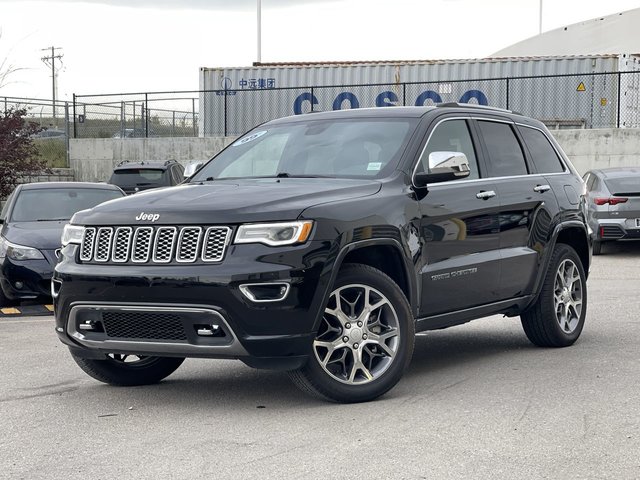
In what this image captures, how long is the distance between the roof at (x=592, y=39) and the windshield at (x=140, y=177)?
2061 inches

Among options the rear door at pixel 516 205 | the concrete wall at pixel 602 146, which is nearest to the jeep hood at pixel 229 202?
the rear door at pixel 516 205

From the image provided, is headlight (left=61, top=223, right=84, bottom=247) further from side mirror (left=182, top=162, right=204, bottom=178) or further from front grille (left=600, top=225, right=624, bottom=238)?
front grille (left=600, top=225, right=624, bottom=238)

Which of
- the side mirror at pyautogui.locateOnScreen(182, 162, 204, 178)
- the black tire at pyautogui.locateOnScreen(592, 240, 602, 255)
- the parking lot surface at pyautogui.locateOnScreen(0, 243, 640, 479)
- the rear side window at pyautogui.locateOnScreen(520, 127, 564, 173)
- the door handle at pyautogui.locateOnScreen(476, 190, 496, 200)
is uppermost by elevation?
the rear side window at pyautogui.locateOnScreen(520, 127, 564, 173)

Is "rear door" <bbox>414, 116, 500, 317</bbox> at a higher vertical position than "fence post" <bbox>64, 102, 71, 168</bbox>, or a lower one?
lower

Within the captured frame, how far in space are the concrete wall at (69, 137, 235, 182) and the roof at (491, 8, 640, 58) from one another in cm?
4081

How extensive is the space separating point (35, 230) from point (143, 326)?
6715 millimetres

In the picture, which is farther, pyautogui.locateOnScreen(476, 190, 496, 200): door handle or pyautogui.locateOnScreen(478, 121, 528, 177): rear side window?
pyautogui.locateOnScreen(478, 121, 528, 177): rear side window

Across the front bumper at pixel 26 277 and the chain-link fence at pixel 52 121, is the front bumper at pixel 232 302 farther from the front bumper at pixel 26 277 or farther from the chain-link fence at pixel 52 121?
the chain-link fence at pixel 52 121

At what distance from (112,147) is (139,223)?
29.6m

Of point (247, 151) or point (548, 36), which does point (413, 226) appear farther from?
point (548, 36)

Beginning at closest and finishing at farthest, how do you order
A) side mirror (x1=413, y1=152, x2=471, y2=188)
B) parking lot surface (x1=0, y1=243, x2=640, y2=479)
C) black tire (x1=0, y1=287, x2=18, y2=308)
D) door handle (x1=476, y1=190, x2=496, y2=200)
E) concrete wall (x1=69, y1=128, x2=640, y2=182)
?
parking lot surface (x1=0, y1=243, x2=640, y2=479), side mirror (x1=413, y1=152, x2=471, y2=188), door handle (x1=476, y1=190, x2=496, y2=200), black tire (x1=0, y1=287, x2=18, y2=308), concrete wall (x1=69, y1=128, x2=640, y2=182)

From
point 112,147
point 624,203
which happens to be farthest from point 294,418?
point 112,147

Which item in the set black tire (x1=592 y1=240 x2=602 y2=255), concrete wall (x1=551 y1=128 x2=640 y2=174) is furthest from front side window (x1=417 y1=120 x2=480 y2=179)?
concrete wall (x1=551 y1=128 x2=640 y2=174)

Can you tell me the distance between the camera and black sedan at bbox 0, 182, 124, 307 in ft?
40.5
